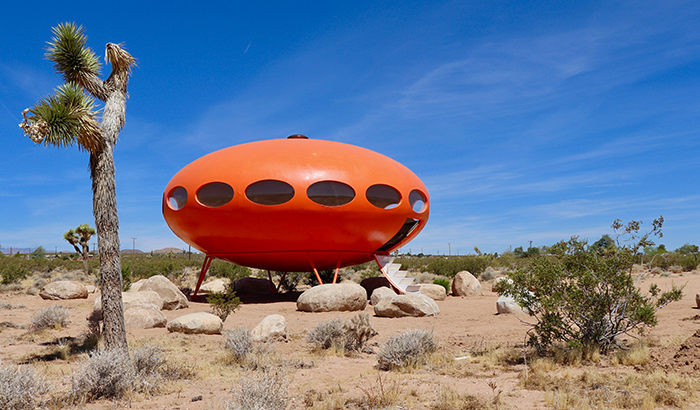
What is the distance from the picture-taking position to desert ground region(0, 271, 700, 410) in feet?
22.1

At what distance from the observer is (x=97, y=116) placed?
9.63m

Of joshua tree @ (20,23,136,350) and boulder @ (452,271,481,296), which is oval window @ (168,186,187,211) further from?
boulder @ (452,271,481,296)

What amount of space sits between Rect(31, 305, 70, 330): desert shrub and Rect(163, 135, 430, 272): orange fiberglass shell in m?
6.62

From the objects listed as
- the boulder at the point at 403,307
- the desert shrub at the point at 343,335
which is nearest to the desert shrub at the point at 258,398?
the desert shrub at the point at 343,335

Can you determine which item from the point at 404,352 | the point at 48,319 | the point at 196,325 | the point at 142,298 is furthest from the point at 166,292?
the point at 404,352

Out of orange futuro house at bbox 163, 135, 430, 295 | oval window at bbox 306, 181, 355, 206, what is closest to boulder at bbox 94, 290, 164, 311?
orange futuro house at bbox 163, 135, 430, 295

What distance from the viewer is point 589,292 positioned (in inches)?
368

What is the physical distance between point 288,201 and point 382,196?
5005 mm

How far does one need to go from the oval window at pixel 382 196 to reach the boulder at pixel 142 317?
10.3 meters

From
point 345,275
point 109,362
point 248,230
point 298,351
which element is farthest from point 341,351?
point 345,275

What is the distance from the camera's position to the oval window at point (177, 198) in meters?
20.5

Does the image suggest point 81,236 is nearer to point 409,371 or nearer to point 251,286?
point 251,286

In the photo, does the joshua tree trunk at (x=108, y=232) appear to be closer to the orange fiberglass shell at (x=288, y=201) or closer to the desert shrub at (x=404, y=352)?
the desert shrub at (x=404, y=352)

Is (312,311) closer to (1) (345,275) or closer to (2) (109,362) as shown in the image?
(2) (109,362)
